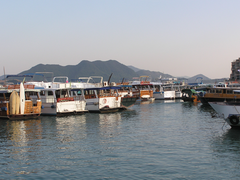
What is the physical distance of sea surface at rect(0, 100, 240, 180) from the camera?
14352 mm

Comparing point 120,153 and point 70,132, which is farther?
point 70,132

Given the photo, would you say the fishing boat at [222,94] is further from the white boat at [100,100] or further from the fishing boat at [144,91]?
the fishing boat at [144,91]

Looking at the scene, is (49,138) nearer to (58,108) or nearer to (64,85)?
(58,108)

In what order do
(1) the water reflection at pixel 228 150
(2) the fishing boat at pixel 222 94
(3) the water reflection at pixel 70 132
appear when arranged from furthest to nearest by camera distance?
(2) the fishing boat at pixel 222 94, (3) the water reflection at pixel 70 132, (1) the water reflection at pixel 228 150

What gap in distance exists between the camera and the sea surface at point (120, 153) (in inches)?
565

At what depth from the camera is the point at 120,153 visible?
58.8 ft

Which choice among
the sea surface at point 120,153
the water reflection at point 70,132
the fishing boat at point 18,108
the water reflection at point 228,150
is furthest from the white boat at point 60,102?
the water reflection at point 228,150

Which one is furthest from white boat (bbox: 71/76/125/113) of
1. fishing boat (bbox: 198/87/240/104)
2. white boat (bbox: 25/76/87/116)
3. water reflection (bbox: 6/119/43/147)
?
fishing boat (bbox: 198/87/240/104)

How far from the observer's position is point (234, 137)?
893 inches

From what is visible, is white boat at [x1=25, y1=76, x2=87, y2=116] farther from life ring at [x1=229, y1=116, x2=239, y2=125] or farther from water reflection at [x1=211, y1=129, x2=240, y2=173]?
water reflection at [x1=211, y1=129, x2=240, y2=173]

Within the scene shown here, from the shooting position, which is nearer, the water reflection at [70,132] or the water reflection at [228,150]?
the water reflection at [228,150]

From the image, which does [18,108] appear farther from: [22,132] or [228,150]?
[228,150]

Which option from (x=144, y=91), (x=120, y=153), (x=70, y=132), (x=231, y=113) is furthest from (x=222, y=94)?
(x=120, y=153)

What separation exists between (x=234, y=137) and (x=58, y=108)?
25.1 m
